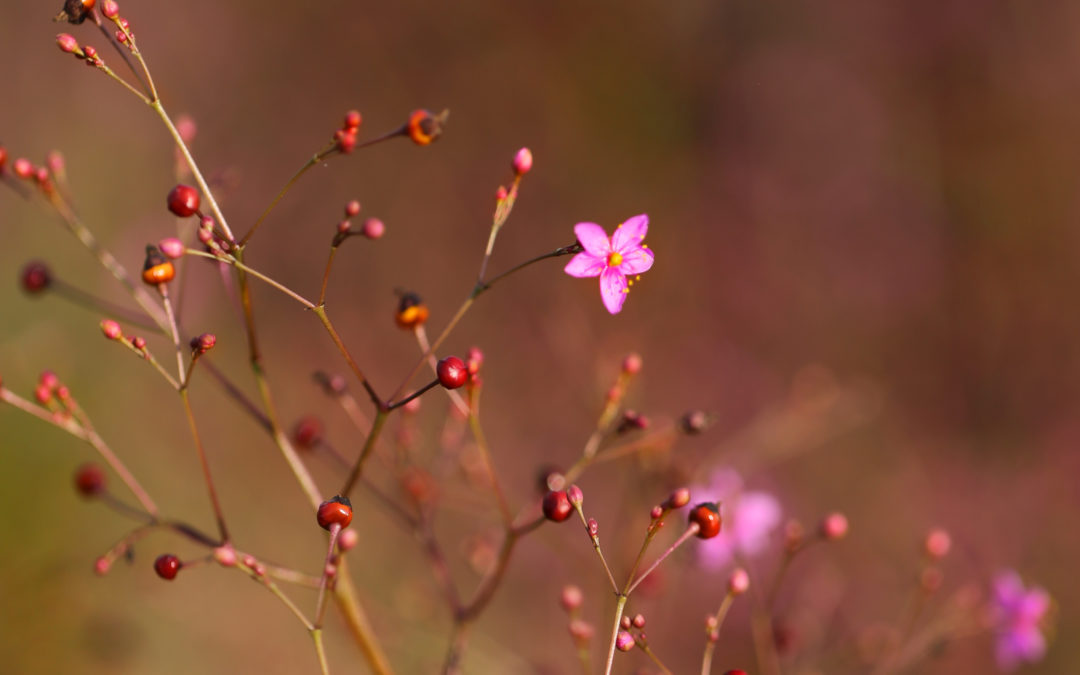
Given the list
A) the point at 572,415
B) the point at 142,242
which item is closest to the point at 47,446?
the point at 142,242

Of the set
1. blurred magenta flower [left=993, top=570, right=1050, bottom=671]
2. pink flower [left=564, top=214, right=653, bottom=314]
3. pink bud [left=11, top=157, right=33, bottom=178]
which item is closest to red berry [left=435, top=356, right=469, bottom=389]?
pink flower [left=564, top=214, right=653, bottom=314]

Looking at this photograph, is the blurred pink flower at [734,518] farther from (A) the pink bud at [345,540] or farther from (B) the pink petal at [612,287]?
(A) the pink bud at [345,540]

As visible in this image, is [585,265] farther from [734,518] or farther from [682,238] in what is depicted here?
[682,238]

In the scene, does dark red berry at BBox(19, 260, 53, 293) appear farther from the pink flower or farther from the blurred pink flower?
the blurred pink flower

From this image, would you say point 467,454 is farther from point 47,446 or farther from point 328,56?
point 328,56

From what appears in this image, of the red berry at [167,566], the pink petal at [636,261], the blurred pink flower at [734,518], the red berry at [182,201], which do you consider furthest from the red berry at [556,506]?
the blurred pink flower at [734,518]

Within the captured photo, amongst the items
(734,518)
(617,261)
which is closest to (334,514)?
(617,261)
